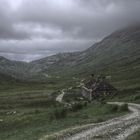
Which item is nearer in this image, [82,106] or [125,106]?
[125,106]

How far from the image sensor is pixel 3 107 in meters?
114

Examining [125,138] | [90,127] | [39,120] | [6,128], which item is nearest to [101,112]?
[39,120]

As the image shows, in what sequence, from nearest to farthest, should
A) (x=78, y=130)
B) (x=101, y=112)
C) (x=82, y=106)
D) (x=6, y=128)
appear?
(x=78, y=130), (x=6, y=128), (x=101, y=112), (x=82, y=106)

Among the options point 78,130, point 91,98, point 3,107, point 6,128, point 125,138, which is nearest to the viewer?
point 125,138

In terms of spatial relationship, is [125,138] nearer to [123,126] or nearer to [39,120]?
[123,126]

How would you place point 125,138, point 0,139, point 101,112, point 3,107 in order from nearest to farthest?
1. point 125,138
2. point 0,139
3. point 101,112
4. point 3,107

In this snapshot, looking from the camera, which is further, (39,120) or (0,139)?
(39,120)

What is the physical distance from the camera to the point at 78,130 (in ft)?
140

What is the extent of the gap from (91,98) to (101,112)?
59.7 meters

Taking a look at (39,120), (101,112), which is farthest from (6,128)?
(101,112)

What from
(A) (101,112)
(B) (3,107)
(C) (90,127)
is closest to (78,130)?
(C) (90,127)

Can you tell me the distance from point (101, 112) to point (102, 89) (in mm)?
62917

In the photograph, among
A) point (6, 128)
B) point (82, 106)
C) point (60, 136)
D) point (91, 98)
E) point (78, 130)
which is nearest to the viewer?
point (60, 136)

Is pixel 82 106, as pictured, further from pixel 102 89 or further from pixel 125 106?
pixel 102 89
